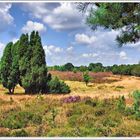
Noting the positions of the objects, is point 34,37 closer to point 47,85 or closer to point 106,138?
point 47,85

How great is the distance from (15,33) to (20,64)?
28cm

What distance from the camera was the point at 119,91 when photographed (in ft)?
14.0

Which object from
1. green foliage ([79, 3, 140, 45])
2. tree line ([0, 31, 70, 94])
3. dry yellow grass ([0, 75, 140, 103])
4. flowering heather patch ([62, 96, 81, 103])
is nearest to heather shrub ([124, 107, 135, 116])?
dry yellow grass ([0, 75, 140, 103])

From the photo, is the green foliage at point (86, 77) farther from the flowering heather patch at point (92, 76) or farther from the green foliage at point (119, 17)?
the green foliage at point (119, 17)

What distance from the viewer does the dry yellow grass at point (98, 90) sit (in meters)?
4.24

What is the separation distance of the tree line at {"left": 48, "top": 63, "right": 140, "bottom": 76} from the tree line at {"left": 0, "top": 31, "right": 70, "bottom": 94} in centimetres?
12

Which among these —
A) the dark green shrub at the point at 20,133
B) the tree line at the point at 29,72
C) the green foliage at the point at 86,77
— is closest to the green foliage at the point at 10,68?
the tree line at the point at 29,72

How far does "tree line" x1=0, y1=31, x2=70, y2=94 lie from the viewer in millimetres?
4289

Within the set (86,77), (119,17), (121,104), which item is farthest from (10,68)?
(119,17)

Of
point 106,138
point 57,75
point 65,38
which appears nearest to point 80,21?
point 65,38

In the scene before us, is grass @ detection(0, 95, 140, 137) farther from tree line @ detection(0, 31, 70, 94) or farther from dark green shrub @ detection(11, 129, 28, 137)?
tree line @ detection(0, 31, 70, 94)

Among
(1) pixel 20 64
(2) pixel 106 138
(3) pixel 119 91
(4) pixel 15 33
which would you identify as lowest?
(2) pixel 106 138

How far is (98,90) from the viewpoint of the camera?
4.28 m

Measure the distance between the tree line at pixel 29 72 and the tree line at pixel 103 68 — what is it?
4.6 inches
